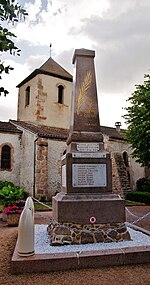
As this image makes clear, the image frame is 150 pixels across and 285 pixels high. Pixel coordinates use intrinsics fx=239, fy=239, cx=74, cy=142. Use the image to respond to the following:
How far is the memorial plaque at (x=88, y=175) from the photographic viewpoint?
5543 mm

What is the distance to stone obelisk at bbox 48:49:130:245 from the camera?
5117mm

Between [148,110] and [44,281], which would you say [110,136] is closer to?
[148,110]

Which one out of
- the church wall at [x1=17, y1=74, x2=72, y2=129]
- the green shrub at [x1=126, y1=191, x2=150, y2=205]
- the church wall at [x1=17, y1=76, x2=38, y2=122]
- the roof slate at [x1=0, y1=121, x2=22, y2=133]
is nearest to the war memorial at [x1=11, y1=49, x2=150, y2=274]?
the green shrub at [x1=126, y1=191, x2=150, y2=205]

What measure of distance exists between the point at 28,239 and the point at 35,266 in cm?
45

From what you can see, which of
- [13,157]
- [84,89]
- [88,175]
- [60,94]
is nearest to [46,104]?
[60,94]

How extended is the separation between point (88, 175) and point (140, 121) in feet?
24.0

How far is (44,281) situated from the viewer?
3.54 meters

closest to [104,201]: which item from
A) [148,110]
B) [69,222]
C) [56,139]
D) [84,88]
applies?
[69,222]

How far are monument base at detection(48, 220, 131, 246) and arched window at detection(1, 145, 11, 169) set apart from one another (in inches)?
517

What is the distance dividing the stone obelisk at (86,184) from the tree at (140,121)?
18.7 ft

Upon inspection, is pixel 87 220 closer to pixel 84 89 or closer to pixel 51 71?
pixel 84 89

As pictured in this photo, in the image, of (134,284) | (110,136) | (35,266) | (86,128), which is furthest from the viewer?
(110,136)

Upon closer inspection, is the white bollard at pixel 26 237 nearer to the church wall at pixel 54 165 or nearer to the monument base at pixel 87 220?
the monument base at pixel 87 220

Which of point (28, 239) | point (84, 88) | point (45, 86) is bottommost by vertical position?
point (28, 239)
